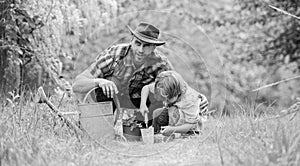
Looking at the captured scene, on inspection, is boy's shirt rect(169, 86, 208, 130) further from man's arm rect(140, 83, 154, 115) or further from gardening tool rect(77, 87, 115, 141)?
gardening tool rect(77, 87, 115, 141)

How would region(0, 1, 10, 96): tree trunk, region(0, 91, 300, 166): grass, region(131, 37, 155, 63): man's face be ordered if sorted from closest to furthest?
region(0, 91, 300, 166): grass
region(131, 37, 155, 63): man's face
region(0, 1, 10, 96): tree trunk

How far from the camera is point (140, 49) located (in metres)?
2.55

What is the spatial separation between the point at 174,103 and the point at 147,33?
380mm

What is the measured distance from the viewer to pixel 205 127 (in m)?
2.88

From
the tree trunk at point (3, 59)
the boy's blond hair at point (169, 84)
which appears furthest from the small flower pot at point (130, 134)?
the tree trunk at point (3, 59)

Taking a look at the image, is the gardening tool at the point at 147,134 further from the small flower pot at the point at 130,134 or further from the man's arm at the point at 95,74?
the man's arm at the point at 95,74

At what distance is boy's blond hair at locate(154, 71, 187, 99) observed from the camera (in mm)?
2570

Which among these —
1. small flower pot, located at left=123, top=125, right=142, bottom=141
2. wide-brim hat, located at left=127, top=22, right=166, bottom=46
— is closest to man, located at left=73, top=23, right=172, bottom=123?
wide-brim hat, located at left=127, top=22, right=166, bottom=46

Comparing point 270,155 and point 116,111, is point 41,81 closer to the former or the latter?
point 116,111

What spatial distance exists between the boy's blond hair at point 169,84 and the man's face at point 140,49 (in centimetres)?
13

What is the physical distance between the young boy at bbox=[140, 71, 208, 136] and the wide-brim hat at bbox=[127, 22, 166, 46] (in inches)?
6.7

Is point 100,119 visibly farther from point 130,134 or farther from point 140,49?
point 140,49

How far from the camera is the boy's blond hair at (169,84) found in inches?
101

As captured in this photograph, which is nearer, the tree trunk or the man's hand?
the man's hand
